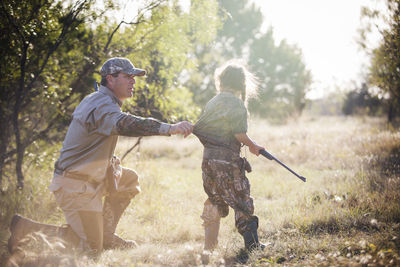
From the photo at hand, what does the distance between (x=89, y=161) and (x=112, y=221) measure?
2.91ft

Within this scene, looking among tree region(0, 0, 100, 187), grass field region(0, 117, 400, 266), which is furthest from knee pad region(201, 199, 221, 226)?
tree region(0, 0, 100, 187)

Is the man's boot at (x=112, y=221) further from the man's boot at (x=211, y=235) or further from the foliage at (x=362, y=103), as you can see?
the foliage at (x=362, y=103)

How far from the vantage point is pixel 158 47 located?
5.60 meters

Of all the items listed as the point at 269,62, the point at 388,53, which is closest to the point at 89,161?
the point at 388,53

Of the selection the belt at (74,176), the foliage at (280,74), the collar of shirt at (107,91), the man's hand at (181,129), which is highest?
the foliage at (280,74)

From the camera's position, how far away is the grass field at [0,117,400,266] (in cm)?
305

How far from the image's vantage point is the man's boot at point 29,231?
9.88ft

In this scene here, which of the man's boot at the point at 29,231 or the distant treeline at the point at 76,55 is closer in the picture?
the man's boot at the point at 29,231

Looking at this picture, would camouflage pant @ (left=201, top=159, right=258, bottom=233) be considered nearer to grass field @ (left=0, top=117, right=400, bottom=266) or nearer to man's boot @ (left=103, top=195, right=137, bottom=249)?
grass field @ (left=0, top=117, right=400, bottom=266)

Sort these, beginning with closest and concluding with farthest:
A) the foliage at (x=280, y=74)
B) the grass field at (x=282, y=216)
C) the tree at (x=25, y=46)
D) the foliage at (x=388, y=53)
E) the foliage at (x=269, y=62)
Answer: the grass field at (x=282, y=216) < the tree at (x=25, y=46) < the foliage at (x=388, y=53) < the foliage at (x=269, y=62) < the foliage at (x=280, y=74)

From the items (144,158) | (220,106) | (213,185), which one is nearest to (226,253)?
(213,185)

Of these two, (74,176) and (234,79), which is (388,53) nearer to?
(234,79)

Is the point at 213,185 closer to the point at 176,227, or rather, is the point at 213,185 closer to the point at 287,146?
the point at 176,227

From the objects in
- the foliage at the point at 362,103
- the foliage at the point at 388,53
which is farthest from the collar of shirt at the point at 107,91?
the foliage at the point at 362,103
